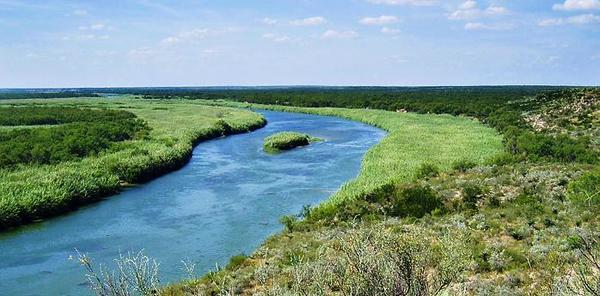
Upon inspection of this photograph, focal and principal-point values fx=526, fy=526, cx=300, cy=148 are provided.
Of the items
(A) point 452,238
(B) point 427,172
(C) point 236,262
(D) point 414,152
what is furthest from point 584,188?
(D) point 414,152

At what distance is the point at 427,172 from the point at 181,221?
14.4 meters

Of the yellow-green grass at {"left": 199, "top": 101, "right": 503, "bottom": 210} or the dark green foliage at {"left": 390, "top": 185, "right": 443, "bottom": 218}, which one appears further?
the yellow-green grass at {"left": 199, "top": 101, "right": 503, "bottom": 210}

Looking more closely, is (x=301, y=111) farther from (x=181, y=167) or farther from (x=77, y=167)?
(x=77, y=167)

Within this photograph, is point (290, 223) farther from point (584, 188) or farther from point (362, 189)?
point (584, 188)

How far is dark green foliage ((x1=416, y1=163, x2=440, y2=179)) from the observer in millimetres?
30172

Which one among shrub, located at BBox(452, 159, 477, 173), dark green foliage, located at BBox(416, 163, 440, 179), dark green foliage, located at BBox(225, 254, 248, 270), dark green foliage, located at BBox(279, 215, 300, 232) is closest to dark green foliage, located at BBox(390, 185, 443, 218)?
dark green foliage, located at BBox(279, 215, 300, 232)

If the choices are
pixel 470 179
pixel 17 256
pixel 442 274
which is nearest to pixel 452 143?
pixel 470 179

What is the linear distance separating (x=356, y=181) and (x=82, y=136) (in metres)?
24.6

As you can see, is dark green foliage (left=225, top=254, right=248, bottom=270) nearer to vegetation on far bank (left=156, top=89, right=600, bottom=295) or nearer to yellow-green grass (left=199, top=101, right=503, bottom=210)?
vegetation on far bank (left=156, top=89, right=600, bottom=295)

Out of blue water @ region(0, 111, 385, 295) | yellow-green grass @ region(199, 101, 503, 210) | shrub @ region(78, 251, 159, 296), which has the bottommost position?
blue water @ region(0, 111, 385, 295)

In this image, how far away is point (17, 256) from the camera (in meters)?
20.3

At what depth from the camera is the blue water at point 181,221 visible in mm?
19172

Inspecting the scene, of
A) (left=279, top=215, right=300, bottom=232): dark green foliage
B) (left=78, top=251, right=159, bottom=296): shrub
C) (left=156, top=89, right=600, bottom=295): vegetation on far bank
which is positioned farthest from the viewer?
(left=279, top=215, right=300, bottom=232): dark green foliage

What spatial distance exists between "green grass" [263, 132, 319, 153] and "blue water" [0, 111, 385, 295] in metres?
4.78
